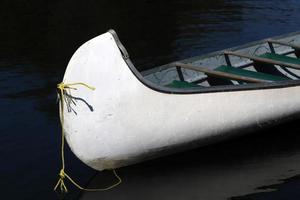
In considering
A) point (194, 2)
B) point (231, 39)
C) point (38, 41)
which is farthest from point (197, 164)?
point (194, 2)

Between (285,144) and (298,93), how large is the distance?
0.85 meters

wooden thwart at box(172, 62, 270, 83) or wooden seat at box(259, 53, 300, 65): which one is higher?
wooden thwart at box(172, 62, 270, 83)

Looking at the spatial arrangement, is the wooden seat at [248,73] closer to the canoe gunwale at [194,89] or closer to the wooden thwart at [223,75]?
the wooden thwart at [223,75]

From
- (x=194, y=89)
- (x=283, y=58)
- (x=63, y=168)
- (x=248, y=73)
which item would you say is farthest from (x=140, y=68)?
(x=63, y=168)

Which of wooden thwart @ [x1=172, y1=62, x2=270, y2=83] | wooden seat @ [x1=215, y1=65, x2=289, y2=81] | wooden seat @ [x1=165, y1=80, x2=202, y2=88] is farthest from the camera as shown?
wooden seat @ [x1=215, y1=65, x2=289, y2=81]

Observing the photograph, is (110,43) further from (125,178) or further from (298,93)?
(298,93)

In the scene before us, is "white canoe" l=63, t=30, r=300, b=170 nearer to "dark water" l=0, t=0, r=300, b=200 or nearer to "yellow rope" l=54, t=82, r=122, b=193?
"yellow rope" l=54, t=82, r=122, b=193

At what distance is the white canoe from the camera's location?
6.59 metres

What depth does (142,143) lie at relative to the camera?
6898mm

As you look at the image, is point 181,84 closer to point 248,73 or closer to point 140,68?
point 248,73

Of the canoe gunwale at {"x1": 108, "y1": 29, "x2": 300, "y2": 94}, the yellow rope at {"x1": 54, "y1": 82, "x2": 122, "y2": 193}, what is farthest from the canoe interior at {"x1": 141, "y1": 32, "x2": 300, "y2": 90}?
the yellow rope at {"x1": 54, "y1": 82, "x2": 122, "y2": 193}

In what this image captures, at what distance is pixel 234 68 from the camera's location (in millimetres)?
9070

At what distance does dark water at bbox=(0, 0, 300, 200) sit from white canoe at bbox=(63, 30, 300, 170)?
1.39 feet

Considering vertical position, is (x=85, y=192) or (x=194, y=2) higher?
(x=194, y=2)
